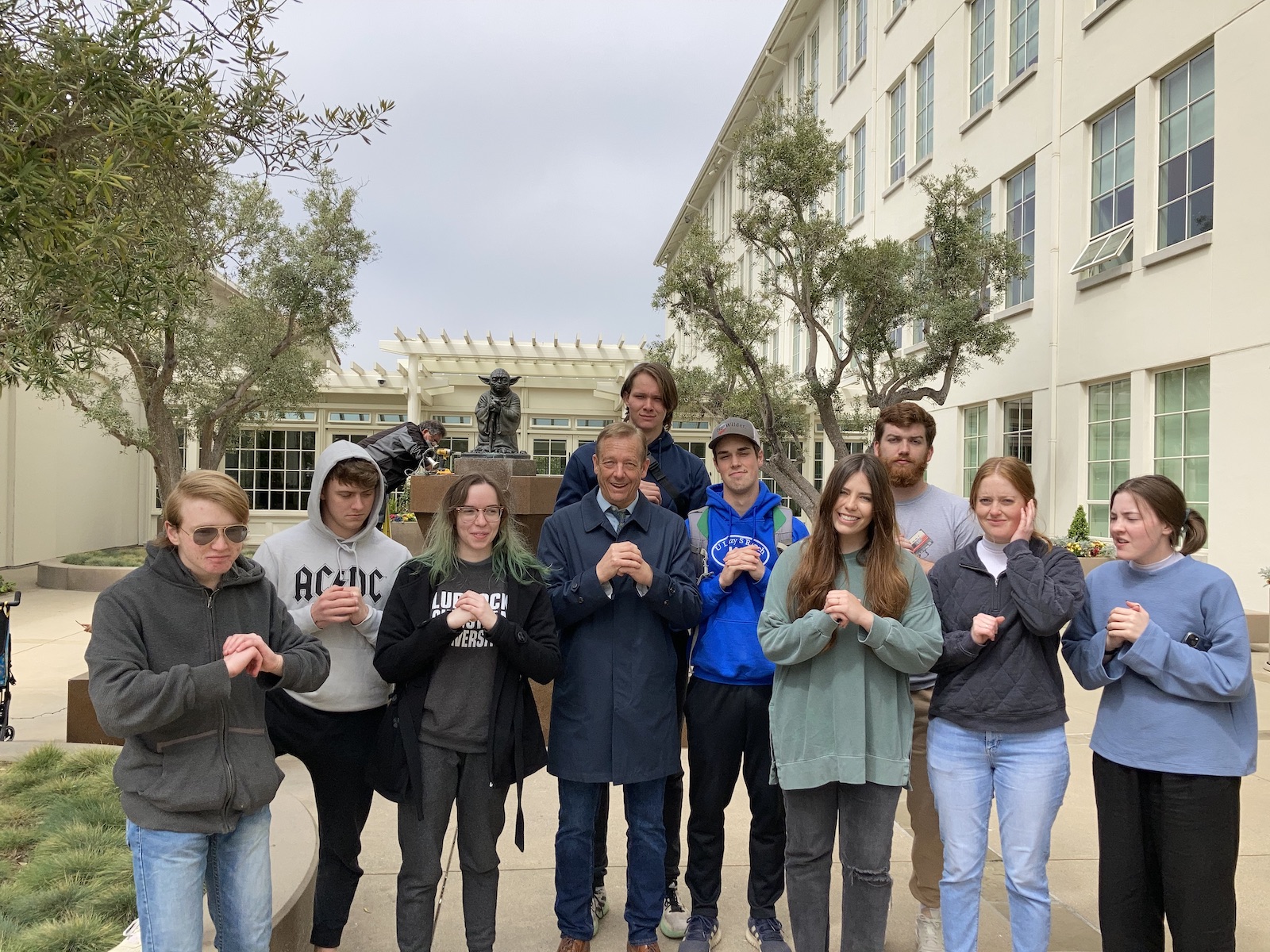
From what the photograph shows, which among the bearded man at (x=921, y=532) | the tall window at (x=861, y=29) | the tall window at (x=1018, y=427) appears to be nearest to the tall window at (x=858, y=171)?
the tall window at (x=861, y=29)

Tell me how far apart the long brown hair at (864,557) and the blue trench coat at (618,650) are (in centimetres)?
40

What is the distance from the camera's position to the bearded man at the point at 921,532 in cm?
326

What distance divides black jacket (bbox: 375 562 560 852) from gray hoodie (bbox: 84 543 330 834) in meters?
0.33

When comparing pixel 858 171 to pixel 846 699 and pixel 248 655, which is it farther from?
pixel 248 655

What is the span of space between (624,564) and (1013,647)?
121 centimetres

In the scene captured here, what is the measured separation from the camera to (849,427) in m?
15.8

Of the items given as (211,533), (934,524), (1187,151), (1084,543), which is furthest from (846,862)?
(1187,151)

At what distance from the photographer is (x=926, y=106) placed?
1794 centimetres

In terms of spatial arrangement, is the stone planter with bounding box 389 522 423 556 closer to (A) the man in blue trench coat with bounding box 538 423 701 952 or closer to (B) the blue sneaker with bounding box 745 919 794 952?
(A) the man in blue trench coat with bounding box 538 423 701 952

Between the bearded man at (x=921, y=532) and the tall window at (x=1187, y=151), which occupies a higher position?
the tall window at (x=1187, y=151)

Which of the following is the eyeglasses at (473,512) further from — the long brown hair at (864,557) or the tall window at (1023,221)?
the tall window at (1023,221)

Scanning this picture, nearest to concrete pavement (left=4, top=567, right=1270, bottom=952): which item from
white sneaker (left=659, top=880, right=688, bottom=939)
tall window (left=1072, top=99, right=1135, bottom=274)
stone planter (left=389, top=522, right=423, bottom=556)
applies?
white sneaker (left=659, top=880, right=688, bottom=939)

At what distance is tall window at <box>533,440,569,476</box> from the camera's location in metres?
24.2

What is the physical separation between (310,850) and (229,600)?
1.30m
